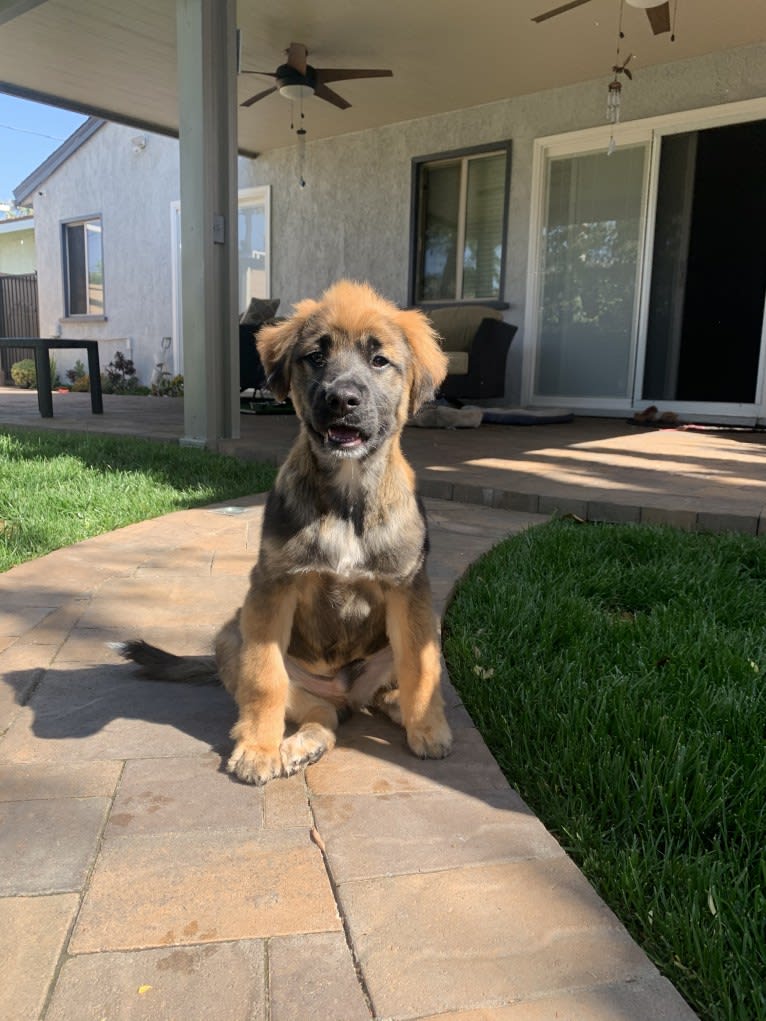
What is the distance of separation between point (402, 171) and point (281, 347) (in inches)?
437

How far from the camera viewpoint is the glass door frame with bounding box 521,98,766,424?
9324 mm

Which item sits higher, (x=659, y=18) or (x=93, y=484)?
(x=659, y=18)

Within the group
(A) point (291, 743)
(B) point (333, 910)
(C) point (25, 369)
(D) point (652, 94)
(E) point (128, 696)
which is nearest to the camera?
(B) point (333, 910)

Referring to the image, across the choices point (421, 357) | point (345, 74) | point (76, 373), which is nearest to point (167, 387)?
point (76, 373)

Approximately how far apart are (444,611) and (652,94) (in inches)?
374

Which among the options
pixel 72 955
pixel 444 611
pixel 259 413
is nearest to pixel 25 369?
pixel 259 413

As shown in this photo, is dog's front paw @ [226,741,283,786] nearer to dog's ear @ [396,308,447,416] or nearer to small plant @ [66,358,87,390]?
dog's ear @ [396,308,447,416]

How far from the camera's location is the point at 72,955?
1.28m

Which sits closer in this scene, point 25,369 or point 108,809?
point 108,809

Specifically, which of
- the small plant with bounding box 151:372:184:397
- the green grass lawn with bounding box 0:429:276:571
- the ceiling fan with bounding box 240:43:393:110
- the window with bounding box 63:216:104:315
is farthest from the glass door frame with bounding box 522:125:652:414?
the window with bounding box 63:216:104:315

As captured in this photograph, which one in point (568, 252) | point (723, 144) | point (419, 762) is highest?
point (723, 144)

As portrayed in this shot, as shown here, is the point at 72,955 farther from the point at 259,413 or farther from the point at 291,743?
the point at 259,413

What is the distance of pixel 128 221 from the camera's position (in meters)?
16.5

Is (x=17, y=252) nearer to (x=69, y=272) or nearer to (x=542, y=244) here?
(x=69, y=272)
